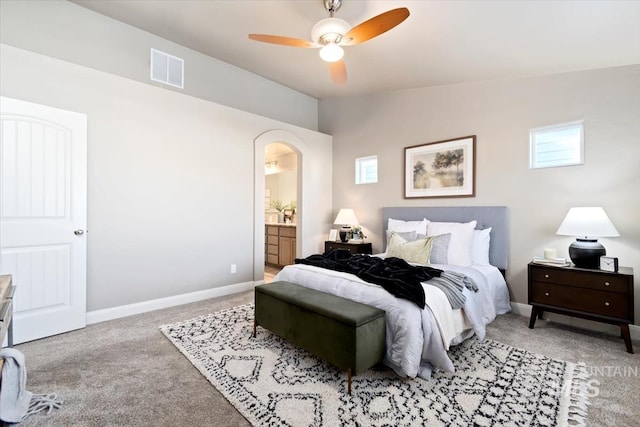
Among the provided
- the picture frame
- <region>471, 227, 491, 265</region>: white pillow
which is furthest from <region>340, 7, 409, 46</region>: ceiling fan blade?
<region>471, 227, 491, 265</region>: white pillow

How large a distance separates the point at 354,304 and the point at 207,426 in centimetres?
117

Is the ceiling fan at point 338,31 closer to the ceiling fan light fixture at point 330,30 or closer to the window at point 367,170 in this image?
the ceiling fan light fixture at point 330,30

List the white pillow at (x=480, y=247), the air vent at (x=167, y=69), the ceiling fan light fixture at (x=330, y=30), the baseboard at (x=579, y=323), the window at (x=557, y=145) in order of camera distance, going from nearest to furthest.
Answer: the ceiling fan light fixture at (x=330, y=30) → the baseboard at (x=579, y=323) → the window at (x=557, y=145) → the white pillow at (x=480, y=247) → the air vent at (x=167, y=69)

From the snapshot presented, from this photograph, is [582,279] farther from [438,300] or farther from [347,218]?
[347,218]

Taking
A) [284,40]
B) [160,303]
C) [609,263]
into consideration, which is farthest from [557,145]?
[160,303]

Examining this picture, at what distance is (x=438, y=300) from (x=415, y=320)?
12.9 inches

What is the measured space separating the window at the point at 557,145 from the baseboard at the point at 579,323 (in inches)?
64.3

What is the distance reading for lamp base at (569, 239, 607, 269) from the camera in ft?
9.09

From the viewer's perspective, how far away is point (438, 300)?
228 centimetres

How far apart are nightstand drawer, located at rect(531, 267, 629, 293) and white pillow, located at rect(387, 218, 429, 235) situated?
4.26ft

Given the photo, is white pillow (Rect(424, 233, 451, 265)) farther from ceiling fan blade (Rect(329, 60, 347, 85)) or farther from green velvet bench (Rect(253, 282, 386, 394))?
ceiling fan blade (Rect(329, 60, 347, 85))

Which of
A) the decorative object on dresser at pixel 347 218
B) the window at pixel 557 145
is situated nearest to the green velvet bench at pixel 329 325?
the decorative object on dresser at pixel 347 218

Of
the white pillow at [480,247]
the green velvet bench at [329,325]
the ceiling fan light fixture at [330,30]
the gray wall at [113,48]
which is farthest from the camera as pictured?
the white pillow at [480,247]

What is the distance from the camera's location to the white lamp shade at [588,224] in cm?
268
